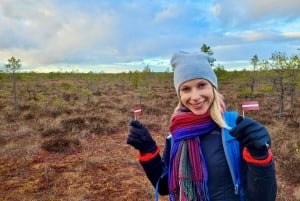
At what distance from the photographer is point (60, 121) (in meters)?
12.3

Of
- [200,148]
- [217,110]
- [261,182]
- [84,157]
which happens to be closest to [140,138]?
[200,148]

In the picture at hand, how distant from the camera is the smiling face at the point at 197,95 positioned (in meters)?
1.71

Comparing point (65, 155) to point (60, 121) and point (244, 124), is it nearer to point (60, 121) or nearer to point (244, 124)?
point (60, 121)

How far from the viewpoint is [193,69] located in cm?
175

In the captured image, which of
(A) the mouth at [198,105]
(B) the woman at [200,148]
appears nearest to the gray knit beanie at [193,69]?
(B) the woman at [200,148]

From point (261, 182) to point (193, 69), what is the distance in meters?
0.66

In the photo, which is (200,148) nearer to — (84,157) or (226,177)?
(226,177)

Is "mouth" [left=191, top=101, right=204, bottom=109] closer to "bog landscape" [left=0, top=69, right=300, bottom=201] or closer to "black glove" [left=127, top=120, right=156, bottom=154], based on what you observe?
"black glove" [left=127, top=120, right=156, bottom=154]

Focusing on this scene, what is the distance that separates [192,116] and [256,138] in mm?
460

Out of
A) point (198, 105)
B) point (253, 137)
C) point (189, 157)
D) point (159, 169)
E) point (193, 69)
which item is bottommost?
point (159, 169)

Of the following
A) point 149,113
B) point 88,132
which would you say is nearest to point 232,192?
point 88,132

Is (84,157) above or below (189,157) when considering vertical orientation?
below

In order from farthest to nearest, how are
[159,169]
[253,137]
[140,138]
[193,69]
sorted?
[159,169] < [140,138] < [193,69] < [253,137]

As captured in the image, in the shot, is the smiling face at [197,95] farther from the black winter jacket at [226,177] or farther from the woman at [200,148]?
the black winter jacket at [226,177]
